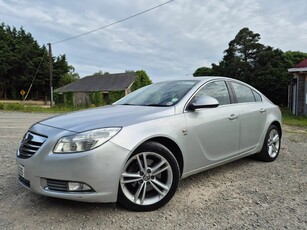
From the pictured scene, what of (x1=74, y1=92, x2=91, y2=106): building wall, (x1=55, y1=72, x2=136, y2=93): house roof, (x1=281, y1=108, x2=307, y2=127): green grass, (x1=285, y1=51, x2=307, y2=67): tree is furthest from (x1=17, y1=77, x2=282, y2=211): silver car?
(x1=74, y1=92, x2=91, y2=106): building wall

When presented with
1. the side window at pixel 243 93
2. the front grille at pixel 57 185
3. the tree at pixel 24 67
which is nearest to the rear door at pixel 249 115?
the side window at pixel 243 93

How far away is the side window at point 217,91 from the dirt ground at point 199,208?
3.66 feet

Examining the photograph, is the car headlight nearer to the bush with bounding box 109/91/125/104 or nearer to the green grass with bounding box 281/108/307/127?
the green grass with bounding box 281/108/307/127

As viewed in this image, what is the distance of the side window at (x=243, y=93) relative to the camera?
4.34 meters

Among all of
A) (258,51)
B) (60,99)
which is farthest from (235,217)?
(60,99)

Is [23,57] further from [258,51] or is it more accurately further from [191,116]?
[191,116]

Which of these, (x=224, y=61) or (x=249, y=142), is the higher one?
(x=224, y=61)

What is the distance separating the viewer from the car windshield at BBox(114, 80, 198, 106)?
360 cm

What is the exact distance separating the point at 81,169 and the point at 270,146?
3.54 meters

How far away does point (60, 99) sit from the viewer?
47.5m

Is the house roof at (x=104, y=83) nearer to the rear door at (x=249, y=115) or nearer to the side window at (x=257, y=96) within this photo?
the side window at (x=257, y=96)

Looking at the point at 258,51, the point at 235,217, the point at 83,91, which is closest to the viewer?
the point at 235,217

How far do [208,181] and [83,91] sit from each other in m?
41.2

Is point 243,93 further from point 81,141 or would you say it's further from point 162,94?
point 81,141
